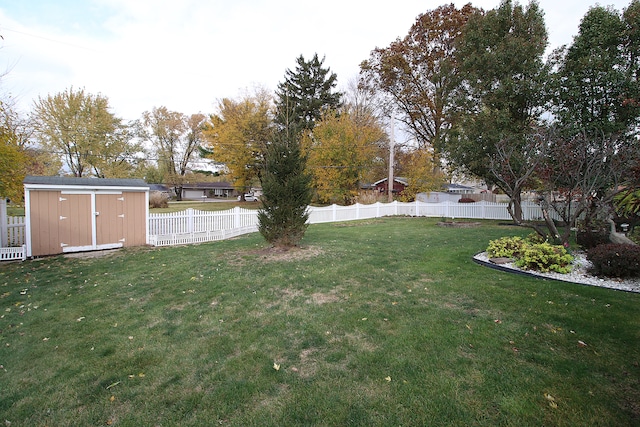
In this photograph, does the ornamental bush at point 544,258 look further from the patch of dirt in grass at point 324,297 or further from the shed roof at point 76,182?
the shed roof at point 76,182

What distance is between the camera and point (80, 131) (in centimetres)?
2294

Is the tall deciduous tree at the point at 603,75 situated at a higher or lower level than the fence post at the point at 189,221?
higher

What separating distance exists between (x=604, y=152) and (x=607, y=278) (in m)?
2.96

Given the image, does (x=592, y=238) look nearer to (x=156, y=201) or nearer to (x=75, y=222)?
(x=75, y=222)

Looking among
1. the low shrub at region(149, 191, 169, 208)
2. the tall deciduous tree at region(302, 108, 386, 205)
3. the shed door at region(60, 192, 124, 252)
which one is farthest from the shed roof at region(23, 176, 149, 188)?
the low shrub at region(149, 191, 169, 208)

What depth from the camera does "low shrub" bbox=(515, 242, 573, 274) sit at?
562cm

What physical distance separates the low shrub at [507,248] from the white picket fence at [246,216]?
211 inches

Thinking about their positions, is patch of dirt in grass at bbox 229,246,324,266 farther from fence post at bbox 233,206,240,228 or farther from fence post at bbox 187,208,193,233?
fence post at bbox 233,206,240,228

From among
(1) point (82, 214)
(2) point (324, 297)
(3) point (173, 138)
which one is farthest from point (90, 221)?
(3) point (173, 138)

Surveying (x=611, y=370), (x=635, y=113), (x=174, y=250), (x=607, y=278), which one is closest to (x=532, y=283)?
(x=607, y=278)

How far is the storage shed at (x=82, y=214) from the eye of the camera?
7711 millimetres

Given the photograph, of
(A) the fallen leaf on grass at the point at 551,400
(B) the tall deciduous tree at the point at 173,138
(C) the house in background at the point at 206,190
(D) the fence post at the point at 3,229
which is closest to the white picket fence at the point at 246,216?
(D) the fence post at the point at 3,229

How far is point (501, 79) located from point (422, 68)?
10.3 m

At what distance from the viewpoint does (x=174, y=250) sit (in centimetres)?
834
